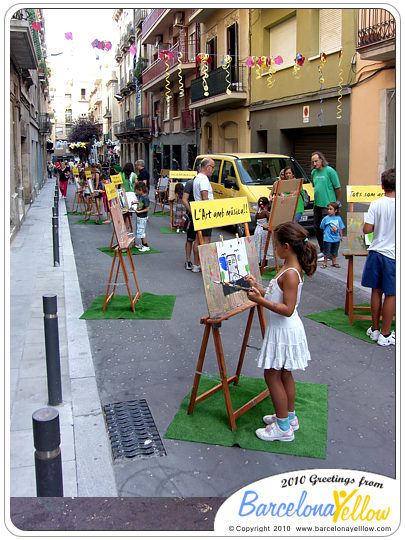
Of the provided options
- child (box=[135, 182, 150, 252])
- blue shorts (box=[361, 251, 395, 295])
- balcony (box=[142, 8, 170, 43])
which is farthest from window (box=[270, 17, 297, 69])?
blue shorts (box=[361, 251, 395, 295])

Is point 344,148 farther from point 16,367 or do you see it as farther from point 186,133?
point 186,133

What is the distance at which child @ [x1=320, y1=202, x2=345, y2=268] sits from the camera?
899 cm

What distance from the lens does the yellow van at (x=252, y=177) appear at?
12.0 metres

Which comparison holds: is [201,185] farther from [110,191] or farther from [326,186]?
[326,186]

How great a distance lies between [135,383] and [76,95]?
95885 mm

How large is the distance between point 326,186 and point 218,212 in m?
5.66

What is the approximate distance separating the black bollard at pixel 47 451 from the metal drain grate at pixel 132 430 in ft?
3.23

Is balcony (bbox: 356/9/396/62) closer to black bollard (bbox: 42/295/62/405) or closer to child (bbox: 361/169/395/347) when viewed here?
child (bbox: 361/169/395/347)

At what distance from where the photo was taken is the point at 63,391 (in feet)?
15.1

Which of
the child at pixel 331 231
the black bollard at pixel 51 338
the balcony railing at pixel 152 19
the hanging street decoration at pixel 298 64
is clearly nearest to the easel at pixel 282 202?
the child at pixel 331 231

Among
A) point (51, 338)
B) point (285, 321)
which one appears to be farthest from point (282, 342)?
point (51, 338)

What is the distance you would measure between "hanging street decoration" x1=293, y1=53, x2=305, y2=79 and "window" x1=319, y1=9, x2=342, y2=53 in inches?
21.6

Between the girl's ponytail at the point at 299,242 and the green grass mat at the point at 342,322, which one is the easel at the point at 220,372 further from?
the green grass mat at the point at 342,322
